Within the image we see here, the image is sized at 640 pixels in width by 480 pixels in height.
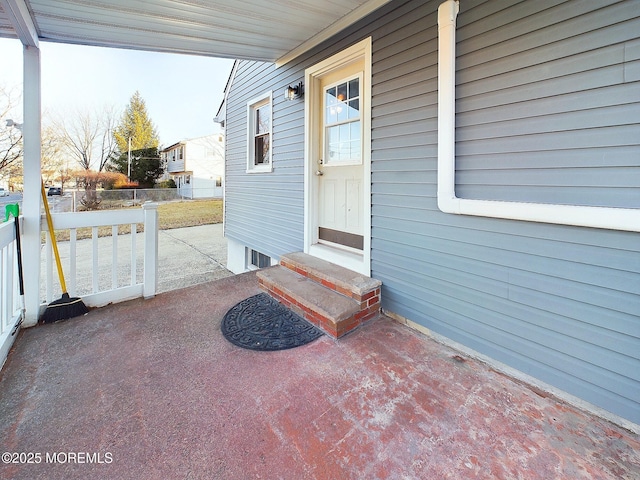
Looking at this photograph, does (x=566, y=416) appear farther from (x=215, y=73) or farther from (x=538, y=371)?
(x=215, y=73)

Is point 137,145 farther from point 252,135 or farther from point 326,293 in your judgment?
point 326,293

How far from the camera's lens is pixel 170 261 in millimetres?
7727

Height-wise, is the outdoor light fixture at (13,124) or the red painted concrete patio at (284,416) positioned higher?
the outdoor light fixture at (13,124)

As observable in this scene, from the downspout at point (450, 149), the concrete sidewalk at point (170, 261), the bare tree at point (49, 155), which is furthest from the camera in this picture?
the concrete sidewalk at point (170, 261)

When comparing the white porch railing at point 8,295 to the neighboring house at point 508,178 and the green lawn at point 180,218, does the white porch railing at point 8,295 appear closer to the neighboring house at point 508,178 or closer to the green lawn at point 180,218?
the neighboring house at point 508,178

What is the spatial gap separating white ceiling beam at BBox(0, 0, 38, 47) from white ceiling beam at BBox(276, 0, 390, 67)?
2.54m

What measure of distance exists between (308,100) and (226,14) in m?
1.23

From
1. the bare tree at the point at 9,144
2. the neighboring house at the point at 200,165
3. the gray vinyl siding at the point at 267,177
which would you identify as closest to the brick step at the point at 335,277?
the gray vinyl siding at the point at 267,177

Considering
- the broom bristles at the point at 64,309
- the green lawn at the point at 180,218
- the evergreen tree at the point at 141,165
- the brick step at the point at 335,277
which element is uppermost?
the evergreen tree at the point at 141,165

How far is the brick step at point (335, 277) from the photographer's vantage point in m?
2.61

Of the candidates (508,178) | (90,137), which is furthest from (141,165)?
(508,178)

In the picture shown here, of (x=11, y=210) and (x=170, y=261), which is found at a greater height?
(x=11, y=210)

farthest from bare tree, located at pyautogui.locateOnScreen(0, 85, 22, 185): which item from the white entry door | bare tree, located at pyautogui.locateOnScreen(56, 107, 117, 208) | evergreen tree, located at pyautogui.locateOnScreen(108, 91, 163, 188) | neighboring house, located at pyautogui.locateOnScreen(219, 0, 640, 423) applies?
evergreen tree, located at pyautogui.locateOnScreen(108, 91, 163, 188)

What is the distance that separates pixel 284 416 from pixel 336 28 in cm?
355
